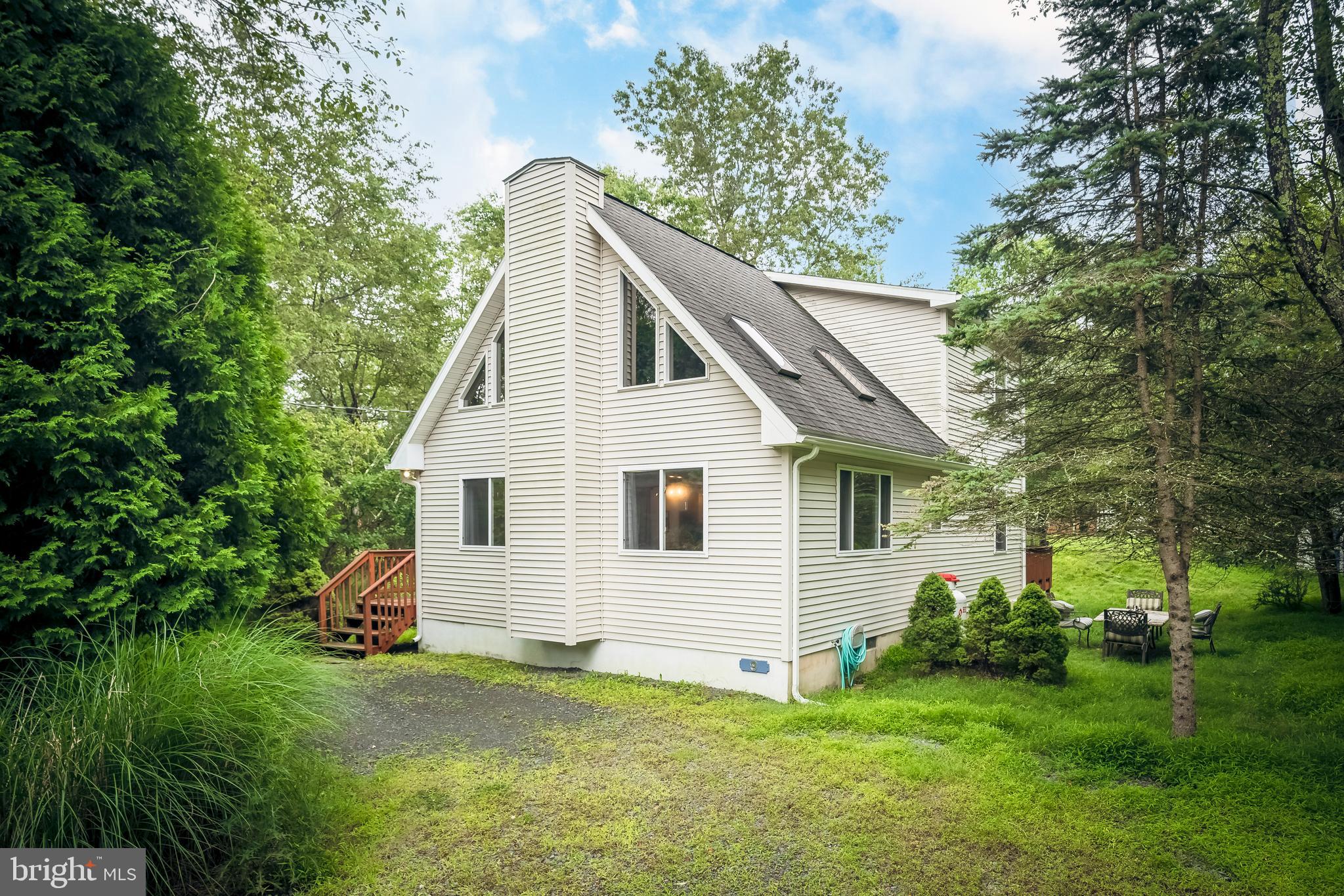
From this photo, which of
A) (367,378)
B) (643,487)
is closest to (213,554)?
(643,487)

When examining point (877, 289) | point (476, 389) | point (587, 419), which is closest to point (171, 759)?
point (587, 419)

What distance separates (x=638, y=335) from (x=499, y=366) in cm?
278

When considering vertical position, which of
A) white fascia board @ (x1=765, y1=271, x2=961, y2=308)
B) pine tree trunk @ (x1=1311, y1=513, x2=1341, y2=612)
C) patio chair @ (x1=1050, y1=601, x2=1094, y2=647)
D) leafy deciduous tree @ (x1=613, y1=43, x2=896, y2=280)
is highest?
leafy deciduous tree @ (x1=613, y1=43, x2=896, y2=280)

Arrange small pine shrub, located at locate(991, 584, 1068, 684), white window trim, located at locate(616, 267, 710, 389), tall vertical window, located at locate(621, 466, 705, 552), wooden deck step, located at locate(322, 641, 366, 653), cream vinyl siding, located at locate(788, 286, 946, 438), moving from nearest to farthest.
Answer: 1. small pine shrub, located at locate(991, 584, 1068, 684)
2. tall vertical window, located at locate(621, 466, 705, 552)
3. white window trim, located at locate(616, 267, 710, 389)
4. wooden deck step, located at locate(322, 641, 366, 653)
5. cream vinyl siding, located at locate(788, 286, 946, 438)

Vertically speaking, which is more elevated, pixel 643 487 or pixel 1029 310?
pixel 1029 310

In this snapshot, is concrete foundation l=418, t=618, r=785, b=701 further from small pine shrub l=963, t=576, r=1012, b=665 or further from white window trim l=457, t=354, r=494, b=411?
white window trim l=457, t=354, r=494, b=411

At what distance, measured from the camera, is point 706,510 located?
9.55 meters

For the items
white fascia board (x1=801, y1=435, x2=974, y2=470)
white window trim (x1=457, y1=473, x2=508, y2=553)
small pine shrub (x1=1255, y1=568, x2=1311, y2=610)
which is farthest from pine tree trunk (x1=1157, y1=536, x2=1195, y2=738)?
small pine shrub (x1=1255, y1=568, x2=1311, y2=610)

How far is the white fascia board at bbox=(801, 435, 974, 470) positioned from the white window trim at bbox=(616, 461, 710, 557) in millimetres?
1564

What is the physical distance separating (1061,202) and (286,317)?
17281mm

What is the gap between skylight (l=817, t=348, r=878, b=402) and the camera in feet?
39.2

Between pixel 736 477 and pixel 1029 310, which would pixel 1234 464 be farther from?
pixel 736 477

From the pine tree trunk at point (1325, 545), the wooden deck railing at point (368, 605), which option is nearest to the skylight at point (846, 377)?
the pine tree trunk at point (1325, 545)

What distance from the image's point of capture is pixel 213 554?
214 inches
